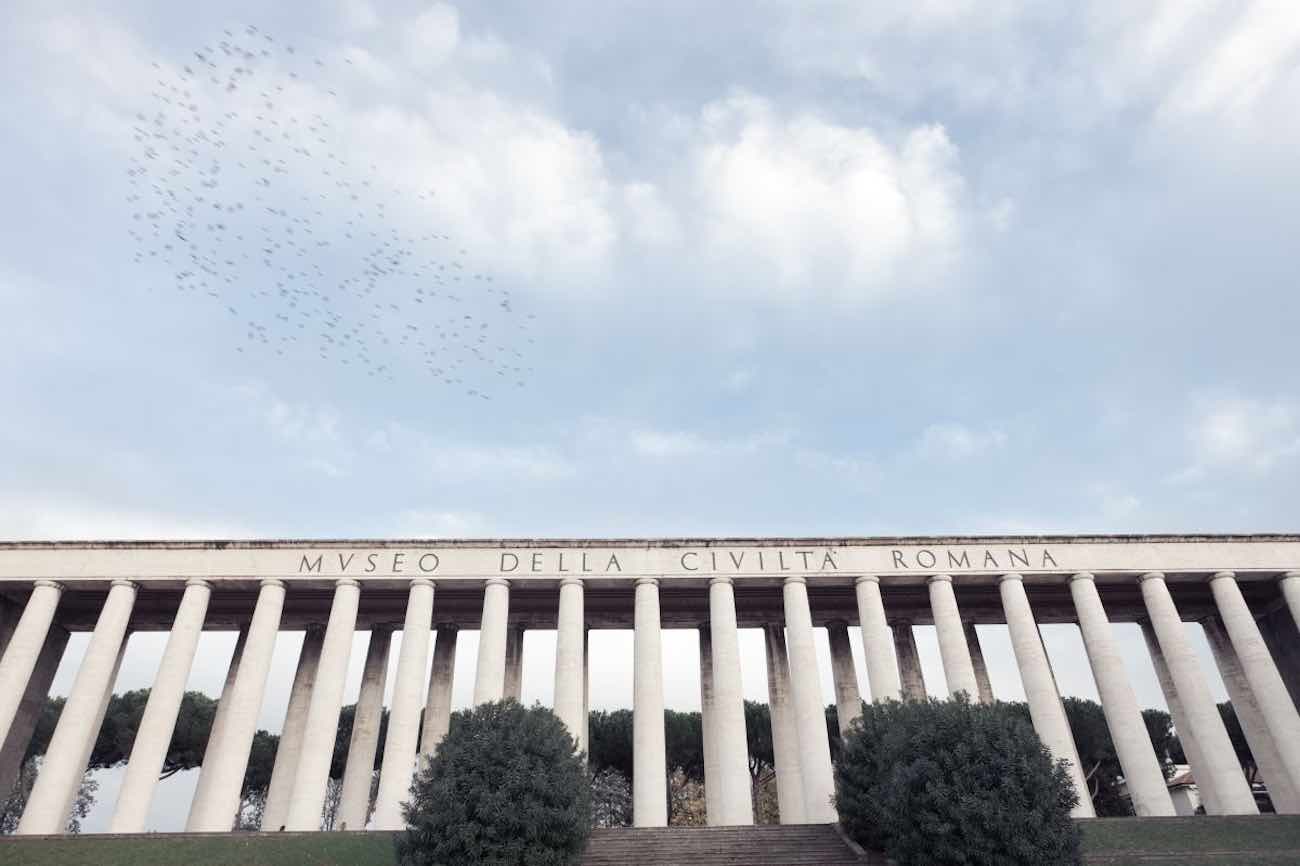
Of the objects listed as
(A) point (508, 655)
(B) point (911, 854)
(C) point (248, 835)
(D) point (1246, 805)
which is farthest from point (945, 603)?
(C) point (248, 835)

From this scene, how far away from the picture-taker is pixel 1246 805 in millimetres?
30922

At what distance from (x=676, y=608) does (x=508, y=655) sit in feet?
27.1

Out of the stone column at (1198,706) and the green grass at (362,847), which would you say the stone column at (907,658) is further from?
the green grass at (362,847)

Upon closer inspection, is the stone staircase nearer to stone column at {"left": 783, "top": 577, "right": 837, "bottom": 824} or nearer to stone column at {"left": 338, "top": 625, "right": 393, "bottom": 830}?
stone column at {"left": 783, "top": 577, "right": 837, "bottom": 824}

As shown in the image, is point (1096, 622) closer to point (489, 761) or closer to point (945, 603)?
point (945, 603)

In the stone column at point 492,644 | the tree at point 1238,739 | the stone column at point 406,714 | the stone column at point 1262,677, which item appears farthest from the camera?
the tree at point 1238,739

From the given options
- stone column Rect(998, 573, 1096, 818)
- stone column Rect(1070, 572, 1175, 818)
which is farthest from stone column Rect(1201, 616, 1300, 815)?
stone column Rect(998, 573, 1096, 818)

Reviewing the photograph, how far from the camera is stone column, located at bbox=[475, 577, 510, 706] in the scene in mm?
33125

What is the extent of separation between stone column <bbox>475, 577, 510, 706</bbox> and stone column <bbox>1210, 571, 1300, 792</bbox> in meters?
30.1

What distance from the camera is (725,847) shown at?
25.5 m

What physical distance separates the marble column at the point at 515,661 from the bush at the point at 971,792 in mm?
19213

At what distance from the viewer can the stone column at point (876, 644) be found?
3306cm

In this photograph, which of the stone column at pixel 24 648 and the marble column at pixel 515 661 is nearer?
the stone column at pixel 24 648

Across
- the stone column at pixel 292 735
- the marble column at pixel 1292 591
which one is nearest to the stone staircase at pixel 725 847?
the stone column at pixel 292 735
